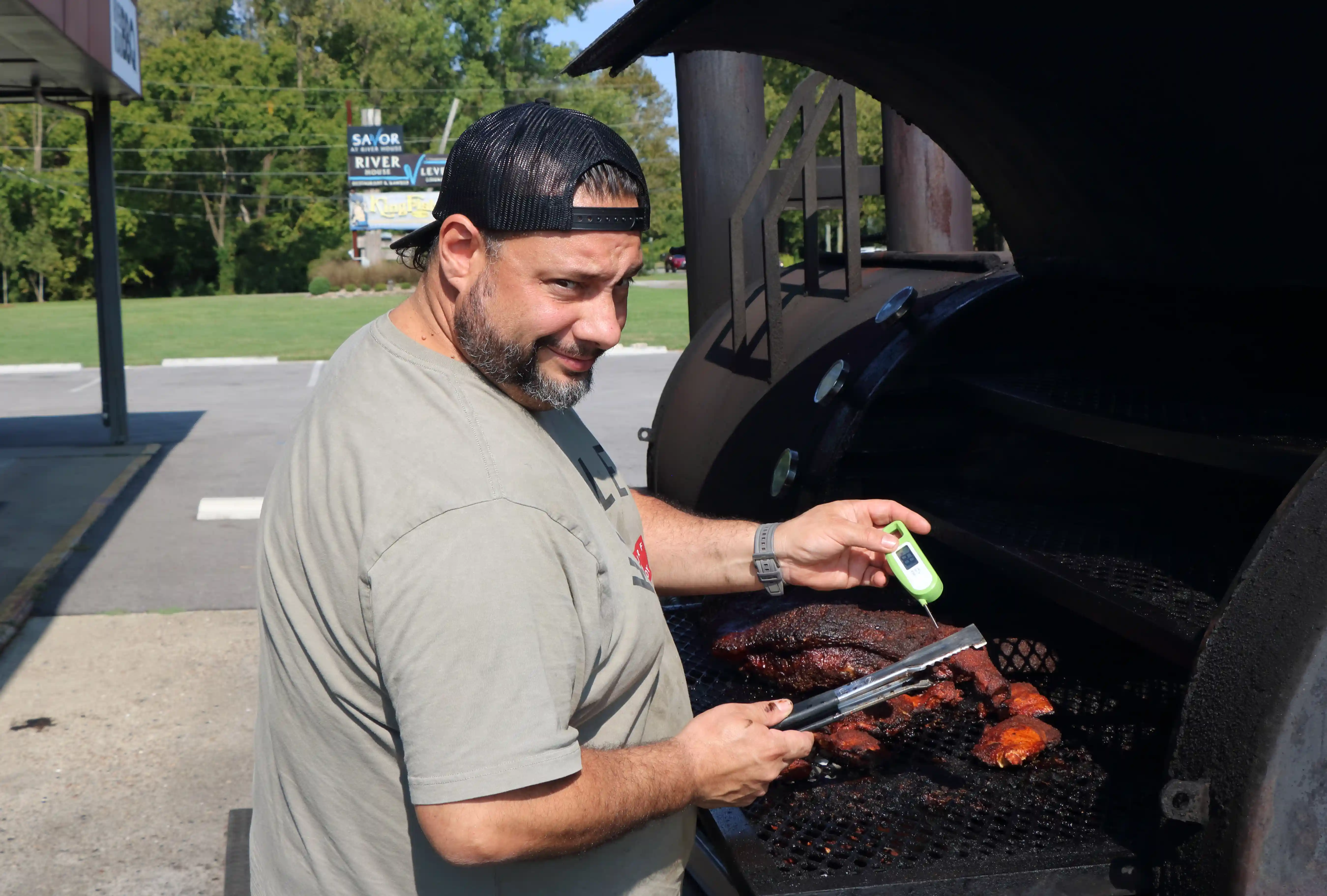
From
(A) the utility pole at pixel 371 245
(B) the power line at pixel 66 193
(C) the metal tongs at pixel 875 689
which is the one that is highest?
(B) the power line at pixel 66 193

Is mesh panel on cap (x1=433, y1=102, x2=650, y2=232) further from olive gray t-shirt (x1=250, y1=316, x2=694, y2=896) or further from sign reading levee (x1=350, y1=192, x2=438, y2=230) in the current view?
sign reading levee (x1=350, y1=192, x2=438, y2=230)

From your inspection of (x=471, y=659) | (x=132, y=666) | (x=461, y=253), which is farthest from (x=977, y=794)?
(x=132, y=666)

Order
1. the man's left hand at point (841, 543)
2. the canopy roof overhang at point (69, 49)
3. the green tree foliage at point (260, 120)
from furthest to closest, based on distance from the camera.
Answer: the green tree foliage at point (260, 120) < the canopy roof overhang at point (69, 49) < the man's left hand at point (841, 543)

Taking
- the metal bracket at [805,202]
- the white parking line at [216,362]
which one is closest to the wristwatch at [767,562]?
the metal bracket at [805,202]

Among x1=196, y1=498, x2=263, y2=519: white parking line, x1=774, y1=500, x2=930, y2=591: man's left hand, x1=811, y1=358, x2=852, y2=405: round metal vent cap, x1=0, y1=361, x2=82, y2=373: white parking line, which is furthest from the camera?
x1=0, y1=361, x2=82, y2=373: white parking line

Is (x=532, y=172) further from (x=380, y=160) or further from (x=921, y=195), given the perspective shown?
(x=380, y=160)

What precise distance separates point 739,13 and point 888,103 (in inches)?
31.0

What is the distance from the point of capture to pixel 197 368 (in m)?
19.5

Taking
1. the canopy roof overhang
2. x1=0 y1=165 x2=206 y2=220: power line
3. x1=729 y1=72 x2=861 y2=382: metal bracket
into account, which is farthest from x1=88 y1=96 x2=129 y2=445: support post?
x1=0 y1=165 x2=206 y2=220: power line

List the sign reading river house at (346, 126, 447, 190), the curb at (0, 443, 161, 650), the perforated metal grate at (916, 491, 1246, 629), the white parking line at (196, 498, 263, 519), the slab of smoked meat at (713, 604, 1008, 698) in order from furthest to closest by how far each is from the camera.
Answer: the sign reading river house at (346, 126, 447, 190) → the white parking line at (196, 498, 263, 519) → the curb at (0, 443, 161, 650) → the slab of smoked meat at (713, 604, 1008, 698) → the perforated metal grate at (916, 491, 1246, 629)

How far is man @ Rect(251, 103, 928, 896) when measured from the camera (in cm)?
156

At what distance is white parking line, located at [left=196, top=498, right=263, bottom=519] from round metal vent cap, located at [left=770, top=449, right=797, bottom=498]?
646 centimetres

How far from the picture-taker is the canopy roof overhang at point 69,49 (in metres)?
7.95

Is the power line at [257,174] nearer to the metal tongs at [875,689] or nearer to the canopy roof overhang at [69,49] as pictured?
the canopy roof overhang at [69,49]
